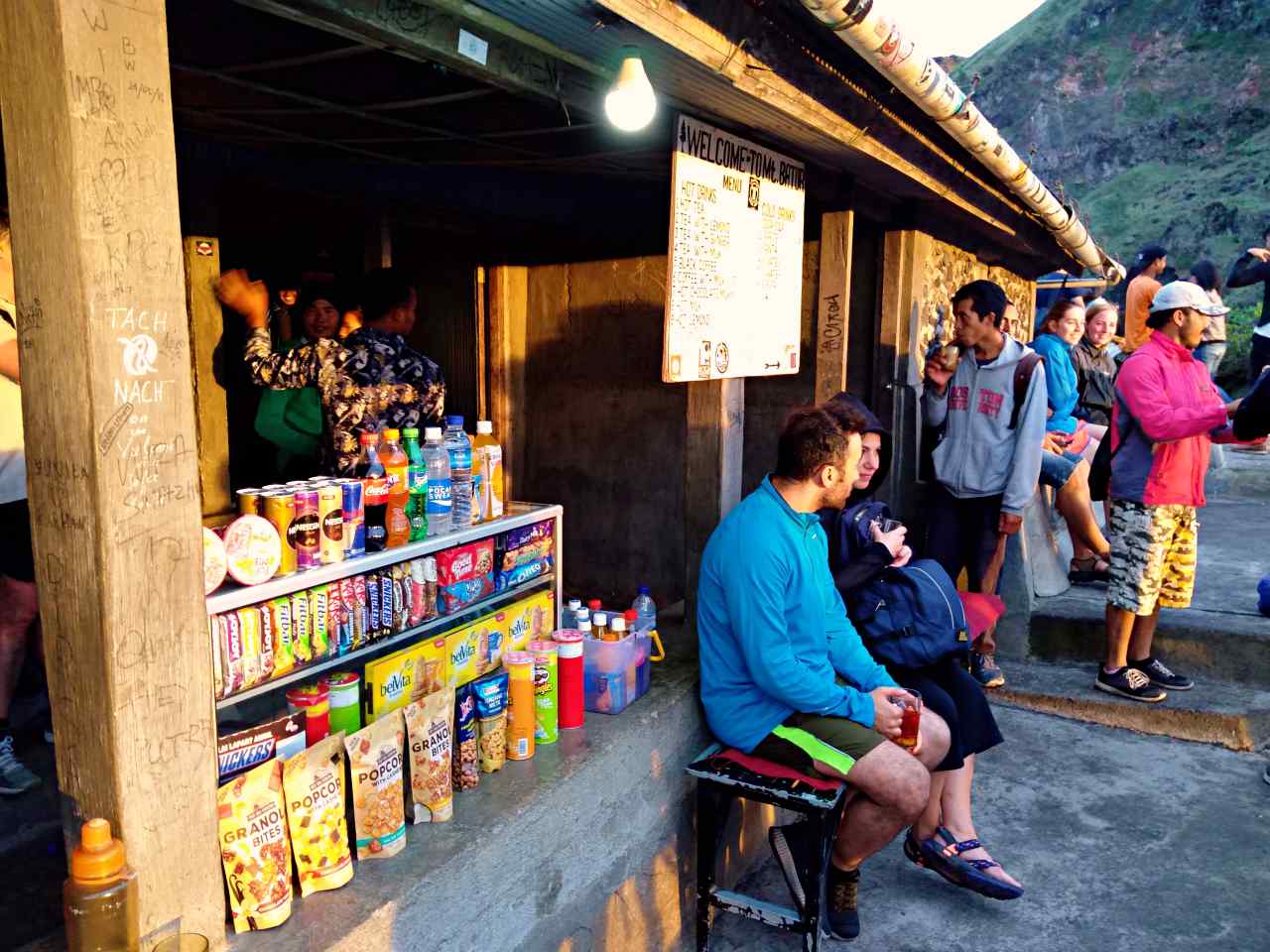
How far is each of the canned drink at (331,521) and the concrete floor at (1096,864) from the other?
214 centimetres

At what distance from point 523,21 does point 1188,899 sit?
405cm

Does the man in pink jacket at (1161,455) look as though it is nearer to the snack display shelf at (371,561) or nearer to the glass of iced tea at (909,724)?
the glass of iced tea at (909,724)

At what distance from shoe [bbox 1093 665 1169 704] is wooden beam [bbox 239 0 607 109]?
14.5 feet

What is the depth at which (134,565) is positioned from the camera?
5.60 feet

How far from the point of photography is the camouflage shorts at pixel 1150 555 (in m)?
4.94

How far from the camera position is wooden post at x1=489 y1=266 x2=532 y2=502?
20.0ft

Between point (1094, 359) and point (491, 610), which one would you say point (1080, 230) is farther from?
point (491, 610)

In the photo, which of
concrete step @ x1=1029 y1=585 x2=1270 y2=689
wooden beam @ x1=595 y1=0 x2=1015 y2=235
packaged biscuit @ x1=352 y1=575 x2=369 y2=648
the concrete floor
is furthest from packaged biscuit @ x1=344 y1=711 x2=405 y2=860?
concrete step @ x1=1029 y1=585 x2=1270 y2=689

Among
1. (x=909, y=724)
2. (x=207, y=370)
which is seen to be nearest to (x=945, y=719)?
(x=909, y=724)

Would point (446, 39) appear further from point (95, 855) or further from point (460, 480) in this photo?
point (95, 855)

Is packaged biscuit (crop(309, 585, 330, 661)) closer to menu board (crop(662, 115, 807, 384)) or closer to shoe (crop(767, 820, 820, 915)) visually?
menu board (crop(662, 115, 807, 384))

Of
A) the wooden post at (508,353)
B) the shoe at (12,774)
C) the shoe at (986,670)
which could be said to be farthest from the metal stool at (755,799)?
the wooden post at (508,353)

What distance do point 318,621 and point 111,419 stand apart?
0.98m

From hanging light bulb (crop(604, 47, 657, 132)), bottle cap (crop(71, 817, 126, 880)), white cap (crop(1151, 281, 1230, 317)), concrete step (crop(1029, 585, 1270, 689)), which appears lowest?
concrete step (crop(1029, 585, 1270, 689))
